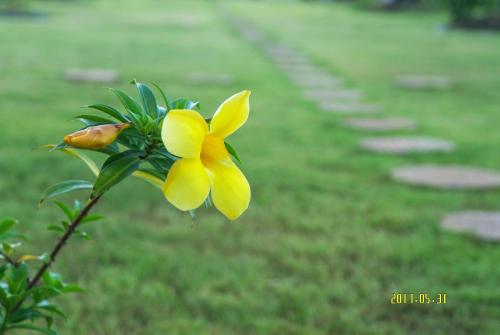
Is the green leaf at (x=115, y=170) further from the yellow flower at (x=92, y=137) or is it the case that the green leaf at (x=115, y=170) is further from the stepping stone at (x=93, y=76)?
the stepping stone at (x=93, y=76)

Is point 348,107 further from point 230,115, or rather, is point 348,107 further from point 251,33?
point 251,33

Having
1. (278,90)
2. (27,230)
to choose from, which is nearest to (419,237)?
(27,230)

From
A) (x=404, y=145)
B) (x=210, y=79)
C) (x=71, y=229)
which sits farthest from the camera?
(x=210, y=79)

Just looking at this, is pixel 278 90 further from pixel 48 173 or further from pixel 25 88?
pixel 48 173

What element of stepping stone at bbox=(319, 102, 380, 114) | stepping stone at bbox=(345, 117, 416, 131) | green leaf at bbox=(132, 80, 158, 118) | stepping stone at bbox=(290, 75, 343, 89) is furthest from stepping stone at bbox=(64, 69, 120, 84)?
green leaf at bbox=(132, 80, 158, 118)

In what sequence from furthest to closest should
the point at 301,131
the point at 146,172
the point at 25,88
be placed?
the point at 25,88
the point at 301,131
the point at 146,172
